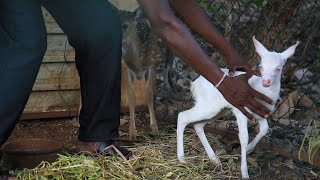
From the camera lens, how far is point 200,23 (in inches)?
124

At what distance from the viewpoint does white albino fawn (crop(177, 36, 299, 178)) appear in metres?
3.21

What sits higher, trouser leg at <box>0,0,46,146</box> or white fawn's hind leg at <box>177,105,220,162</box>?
trouser leg at <box>0,0,46,146</box>

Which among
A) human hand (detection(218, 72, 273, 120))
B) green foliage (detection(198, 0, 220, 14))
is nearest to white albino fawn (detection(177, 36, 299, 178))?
human hand (detection(218, 72, 273, 120))

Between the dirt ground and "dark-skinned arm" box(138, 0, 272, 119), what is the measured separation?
120 centimetres

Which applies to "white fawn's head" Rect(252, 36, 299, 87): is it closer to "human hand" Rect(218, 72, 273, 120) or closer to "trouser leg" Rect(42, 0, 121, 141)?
"human hand" Rect(218, 72, 273, 120)

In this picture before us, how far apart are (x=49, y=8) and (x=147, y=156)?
110cm

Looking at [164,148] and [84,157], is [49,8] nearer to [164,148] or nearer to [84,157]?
[84,157]

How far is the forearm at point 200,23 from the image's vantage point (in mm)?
3150

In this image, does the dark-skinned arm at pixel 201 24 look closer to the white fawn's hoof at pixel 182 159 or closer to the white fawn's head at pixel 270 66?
the white fawn's head at pixel 270 66

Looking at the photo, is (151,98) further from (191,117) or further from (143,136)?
(191,117)

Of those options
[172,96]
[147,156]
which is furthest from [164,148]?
[172,96]

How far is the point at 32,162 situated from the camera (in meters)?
3.63

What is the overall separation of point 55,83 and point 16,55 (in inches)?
84.3

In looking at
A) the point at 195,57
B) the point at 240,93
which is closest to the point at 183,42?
Answer: the point at 195,57
